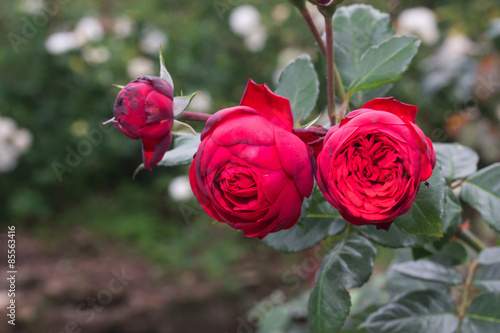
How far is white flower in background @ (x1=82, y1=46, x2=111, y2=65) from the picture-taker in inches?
114

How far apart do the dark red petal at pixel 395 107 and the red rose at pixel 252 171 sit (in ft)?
0.26

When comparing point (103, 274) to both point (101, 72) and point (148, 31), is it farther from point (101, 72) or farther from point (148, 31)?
point (148, 31)

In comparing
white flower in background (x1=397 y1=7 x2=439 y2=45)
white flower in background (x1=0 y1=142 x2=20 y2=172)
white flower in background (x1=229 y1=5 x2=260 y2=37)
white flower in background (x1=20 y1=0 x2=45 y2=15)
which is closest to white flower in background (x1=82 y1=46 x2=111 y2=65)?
white flower in background (x1=20 y1=0 x2=45 y2=15)

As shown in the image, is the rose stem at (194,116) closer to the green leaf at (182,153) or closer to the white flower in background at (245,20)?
the green leaf at (182,153)

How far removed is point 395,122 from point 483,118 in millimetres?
2324

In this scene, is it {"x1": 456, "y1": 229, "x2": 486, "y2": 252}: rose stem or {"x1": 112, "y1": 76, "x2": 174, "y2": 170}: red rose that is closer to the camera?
{"x1": 112, "y1": 76, "x2": 174, "y2": 170}: red rose

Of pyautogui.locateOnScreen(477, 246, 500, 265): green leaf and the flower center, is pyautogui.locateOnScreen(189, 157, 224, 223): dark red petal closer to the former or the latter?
the flower center

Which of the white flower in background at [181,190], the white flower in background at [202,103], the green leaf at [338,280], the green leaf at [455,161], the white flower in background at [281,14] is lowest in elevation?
the white flower in background at [181,190]

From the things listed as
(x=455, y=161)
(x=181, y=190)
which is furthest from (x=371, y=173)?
(x=181, y=190)

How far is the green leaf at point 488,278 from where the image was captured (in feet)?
2.47

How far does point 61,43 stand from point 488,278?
2.67m

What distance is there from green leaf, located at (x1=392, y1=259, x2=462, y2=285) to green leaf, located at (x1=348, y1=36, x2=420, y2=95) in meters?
0.33

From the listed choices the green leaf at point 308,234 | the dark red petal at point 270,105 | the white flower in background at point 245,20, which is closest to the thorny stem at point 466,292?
the green leaf at point 308,234

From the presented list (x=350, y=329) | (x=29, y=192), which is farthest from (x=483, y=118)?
(x=29, y=192)
